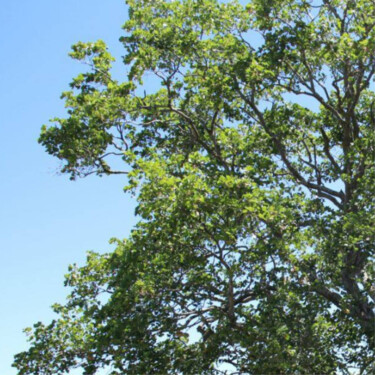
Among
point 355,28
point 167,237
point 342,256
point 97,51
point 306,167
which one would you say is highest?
point 97,51

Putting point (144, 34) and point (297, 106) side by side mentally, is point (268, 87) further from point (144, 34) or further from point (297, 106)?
point (144, 34)

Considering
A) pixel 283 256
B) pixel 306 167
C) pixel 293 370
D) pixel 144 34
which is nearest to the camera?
pixel 293 370

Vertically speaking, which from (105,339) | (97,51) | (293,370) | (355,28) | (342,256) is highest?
(97,51)

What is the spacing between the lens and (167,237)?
12375mm

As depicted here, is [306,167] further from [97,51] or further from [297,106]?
[97,51]

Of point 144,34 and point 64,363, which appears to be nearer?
point 64,363

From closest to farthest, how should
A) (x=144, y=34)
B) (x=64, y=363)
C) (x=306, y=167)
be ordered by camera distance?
(x=64, y=363) → (x=144, y=34) → (x=306, y=167)

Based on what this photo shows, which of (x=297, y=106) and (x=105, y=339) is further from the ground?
(x=297, y=106)

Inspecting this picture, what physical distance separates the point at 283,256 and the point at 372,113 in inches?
225

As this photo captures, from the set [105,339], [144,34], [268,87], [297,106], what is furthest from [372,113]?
[105,339]

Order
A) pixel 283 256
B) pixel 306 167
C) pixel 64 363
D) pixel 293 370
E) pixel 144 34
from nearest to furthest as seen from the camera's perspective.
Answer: pixel 293 370 → pixel 283 256 → pixel 64 363 → pixel 144 34 → pixel 306 167

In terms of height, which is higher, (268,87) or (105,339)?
(268,87)

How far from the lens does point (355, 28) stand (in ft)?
46.9

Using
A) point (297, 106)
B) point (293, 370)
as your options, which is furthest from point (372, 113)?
point (293, 370)
